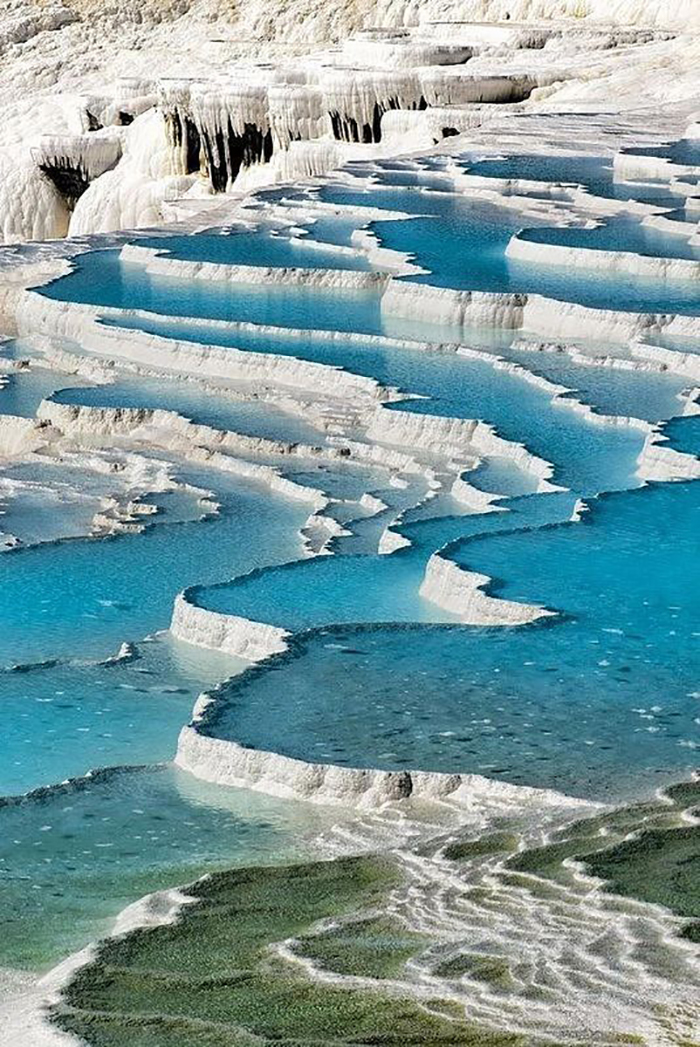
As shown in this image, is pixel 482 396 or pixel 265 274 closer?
pixel 482 396

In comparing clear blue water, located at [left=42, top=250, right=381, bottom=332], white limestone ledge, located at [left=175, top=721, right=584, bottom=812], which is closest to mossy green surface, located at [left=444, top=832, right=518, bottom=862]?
white limestone ledge, located at [left=175, top=721, right=584, bottom=812]

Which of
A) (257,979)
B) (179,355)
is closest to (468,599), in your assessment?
(257,979)

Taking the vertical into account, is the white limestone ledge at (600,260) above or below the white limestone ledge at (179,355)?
above

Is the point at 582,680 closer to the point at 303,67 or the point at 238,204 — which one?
the point at 238,204

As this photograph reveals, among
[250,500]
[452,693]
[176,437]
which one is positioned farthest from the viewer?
[176,437]

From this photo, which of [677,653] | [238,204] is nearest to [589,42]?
[238,204]

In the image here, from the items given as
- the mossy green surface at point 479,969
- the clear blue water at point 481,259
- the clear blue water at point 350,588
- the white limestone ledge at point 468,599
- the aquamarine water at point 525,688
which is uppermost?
the mossy green surface at point 479,969

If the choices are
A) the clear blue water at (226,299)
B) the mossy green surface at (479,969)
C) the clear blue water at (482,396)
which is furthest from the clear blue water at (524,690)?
the clear blue water at (226,299)

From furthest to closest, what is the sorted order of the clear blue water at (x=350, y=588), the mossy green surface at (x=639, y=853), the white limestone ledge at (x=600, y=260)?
the white limestone ledge at (x=600, y=260) < the clear blue water at (x=350, y=588) < the mossy green surface at (x=639, y=853)

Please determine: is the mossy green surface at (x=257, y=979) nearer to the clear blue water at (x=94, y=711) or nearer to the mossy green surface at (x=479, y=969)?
the mossy green surface at (x=479, y=969)

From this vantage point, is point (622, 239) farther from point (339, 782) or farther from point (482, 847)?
point (482, 847)

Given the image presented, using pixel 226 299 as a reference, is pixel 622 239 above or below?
above
